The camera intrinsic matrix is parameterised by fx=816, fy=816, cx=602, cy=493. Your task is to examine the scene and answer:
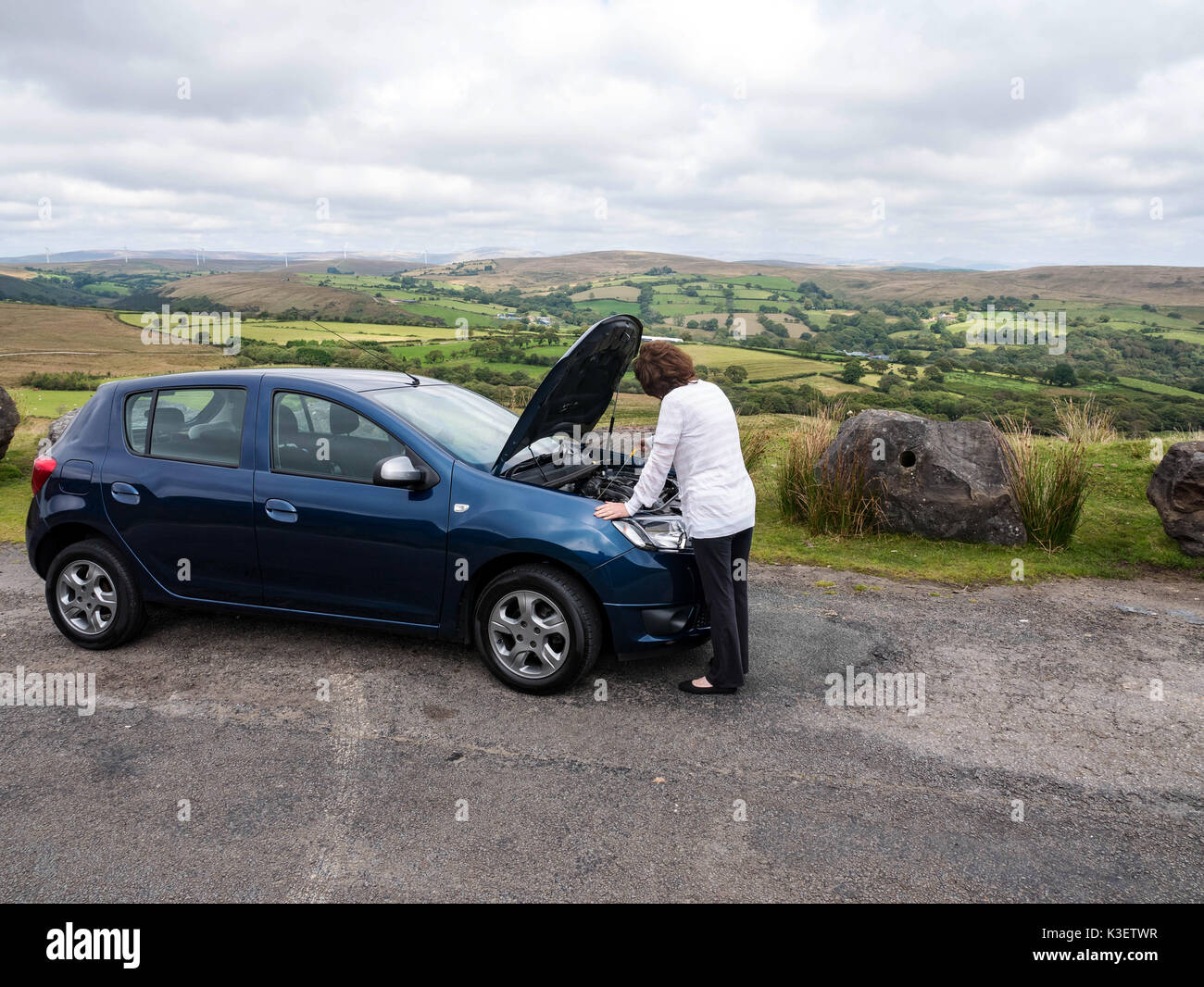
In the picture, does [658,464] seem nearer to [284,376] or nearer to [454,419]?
[454,419]

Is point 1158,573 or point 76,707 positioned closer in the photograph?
point 76,707

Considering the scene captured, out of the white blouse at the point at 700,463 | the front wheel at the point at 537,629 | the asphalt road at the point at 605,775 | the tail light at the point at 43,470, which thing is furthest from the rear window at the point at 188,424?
the white blouse at the point at 700,463

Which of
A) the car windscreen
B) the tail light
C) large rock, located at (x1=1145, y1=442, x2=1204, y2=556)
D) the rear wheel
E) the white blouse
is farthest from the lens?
large rock, located at (x1=1145, y1=442, x2=1204, y2=556)

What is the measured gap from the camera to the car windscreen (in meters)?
5.10

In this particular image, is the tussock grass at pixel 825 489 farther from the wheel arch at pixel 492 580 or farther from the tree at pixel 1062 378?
the tree at pixel 1062 378

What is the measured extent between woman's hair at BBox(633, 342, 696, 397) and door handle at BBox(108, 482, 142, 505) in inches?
132

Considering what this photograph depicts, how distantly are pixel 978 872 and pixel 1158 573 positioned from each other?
5705 millimetres

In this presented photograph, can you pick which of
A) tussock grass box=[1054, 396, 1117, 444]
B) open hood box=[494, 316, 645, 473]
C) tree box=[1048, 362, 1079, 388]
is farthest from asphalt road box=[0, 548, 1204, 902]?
tree box=[1048, 362, 1079, 388]

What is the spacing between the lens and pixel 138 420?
5.49 meters

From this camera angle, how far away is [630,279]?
9194 cm

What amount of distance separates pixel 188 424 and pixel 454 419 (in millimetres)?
1738

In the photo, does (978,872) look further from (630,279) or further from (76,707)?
(630,279)

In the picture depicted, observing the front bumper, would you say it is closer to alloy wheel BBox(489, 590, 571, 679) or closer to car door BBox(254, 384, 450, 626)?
alloy wheel BBox(489, 590, 571, 679)
